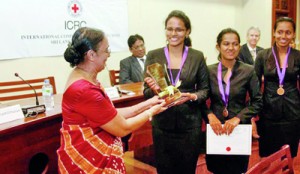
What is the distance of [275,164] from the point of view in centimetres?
130

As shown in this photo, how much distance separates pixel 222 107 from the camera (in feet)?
6.31

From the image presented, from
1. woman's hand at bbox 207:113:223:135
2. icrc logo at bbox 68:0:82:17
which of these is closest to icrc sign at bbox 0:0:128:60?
icrc logo at bbox 68:0:82:17

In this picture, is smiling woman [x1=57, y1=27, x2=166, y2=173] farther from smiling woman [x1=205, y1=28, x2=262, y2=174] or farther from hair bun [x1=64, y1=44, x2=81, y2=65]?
smiling woman [x1=205, y1=28, x2=262, y2=174]

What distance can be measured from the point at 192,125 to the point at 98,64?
758 millimetres

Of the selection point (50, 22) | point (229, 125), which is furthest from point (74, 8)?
point (229, 125)

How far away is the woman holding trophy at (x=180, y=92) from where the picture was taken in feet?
6.09

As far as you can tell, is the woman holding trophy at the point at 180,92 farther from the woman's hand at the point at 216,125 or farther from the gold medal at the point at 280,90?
the gold medal at the point at 280,90

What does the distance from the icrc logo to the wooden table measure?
2.36 m

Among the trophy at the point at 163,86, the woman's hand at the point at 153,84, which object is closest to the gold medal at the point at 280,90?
the trophy at the point at 163,86

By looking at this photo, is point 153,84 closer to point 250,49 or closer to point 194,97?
point 194,97

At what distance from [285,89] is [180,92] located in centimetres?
90

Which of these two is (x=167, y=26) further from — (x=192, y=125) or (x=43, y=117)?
(x=43, y=117)

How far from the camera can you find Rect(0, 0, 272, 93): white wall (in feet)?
13.4

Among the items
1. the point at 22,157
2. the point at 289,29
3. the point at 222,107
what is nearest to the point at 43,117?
the point at 22,157
